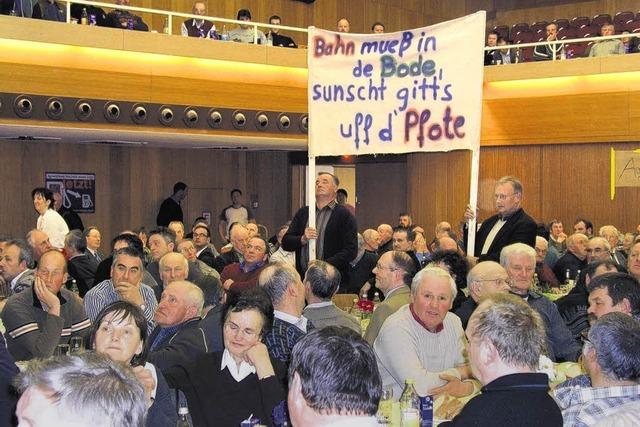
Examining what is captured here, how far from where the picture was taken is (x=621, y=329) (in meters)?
3.82

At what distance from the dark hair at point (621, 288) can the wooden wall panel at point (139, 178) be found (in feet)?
41.1

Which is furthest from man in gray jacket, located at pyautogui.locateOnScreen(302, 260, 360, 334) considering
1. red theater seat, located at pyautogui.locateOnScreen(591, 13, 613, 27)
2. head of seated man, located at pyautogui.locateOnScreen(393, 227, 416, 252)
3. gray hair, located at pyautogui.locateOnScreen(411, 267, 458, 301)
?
Answer: red theater seat, located at pyautogui.locateOnScreen(591, 13, 613, 27)

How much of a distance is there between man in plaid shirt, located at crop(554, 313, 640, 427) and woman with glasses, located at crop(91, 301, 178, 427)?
1668 millimetres

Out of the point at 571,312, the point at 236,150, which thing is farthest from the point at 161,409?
the point at 236,150

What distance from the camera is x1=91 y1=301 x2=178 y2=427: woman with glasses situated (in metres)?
4.20

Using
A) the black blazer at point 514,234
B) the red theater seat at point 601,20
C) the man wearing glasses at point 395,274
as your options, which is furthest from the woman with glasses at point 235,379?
the red theater seat at point 601,20

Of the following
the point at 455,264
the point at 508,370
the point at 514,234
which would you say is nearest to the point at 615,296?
the point at 455,264

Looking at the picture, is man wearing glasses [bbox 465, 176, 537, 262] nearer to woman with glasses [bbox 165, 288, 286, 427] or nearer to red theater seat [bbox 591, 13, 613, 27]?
woman with glasses [bbox 165, 288, 286, 427]

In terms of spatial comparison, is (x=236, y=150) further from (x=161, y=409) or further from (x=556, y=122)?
(x=161, y=409)

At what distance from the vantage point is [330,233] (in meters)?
8.31

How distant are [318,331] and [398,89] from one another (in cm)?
488

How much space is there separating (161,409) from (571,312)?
3868 mm

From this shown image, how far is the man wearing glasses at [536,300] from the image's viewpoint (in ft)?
21.1

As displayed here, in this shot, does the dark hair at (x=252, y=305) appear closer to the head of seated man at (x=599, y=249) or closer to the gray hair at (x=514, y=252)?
the gray hair at (x=514, y=252)
